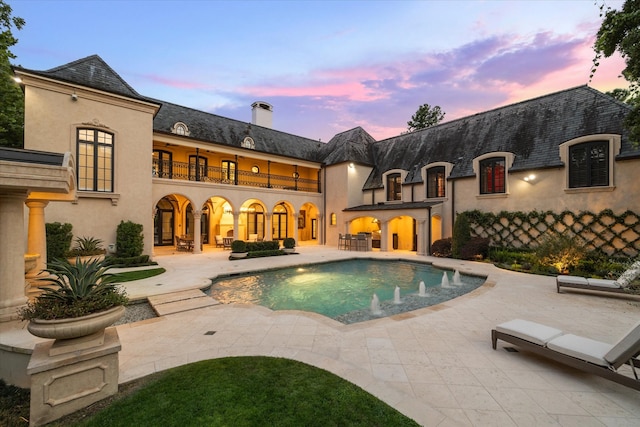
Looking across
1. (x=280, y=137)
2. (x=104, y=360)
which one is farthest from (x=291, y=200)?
(x=104, y=360)

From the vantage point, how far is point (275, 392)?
298 cm

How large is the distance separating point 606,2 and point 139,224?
19.9 meters

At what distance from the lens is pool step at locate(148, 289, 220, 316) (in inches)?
246

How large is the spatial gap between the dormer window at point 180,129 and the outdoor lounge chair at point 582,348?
59.5 ft

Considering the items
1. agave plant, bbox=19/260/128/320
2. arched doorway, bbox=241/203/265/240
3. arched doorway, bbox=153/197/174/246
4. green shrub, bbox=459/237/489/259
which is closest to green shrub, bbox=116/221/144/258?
arched doorway, bbox=153/197/174/246

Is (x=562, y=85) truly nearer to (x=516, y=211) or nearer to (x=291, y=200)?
(x=516, y=211)

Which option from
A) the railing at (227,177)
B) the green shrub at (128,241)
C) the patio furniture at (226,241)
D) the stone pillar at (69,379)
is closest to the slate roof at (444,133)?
the railing at (227,177)

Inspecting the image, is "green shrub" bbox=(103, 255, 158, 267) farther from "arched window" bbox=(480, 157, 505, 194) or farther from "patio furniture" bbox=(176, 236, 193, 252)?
"arched window" bbox=(480, 157, 505, 194)

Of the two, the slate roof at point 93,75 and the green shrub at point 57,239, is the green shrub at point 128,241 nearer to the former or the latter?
the green shrub at point 57,239

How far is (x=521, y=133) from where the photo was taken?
14656 mm

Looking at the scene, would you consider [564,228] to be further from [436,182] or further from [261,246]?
[261,246]

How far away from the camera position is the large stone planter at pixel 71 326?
101 inches

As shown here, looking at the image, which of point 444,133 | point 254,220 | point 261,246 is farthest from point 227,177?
point 444,133

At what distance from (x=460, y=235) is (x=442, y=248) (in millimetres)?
1347
